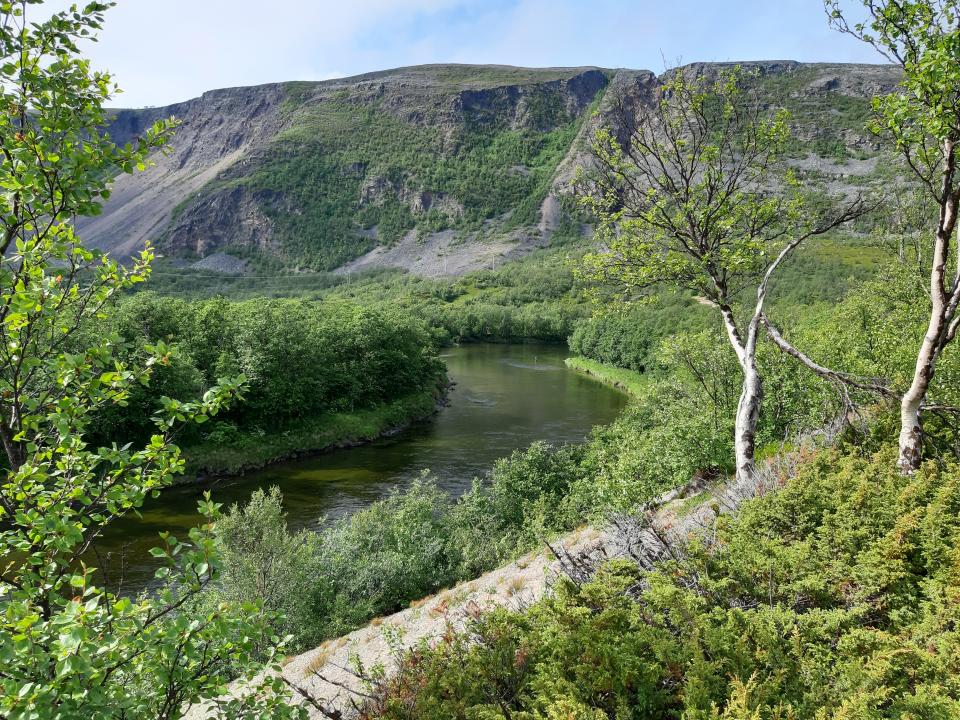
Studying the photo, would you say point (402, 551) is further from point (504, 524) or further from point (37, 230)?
point (37, 230)

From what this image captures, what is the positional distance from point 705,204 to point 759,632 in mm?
9401

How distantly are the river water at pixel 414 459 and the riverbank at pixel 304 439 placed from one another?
3.49 ft

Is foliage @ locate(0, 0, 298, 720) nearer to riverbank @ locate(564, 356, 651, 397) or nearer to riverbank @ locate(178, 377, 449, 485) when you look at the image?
riverbank @ locate(178, 377, 449, 485)

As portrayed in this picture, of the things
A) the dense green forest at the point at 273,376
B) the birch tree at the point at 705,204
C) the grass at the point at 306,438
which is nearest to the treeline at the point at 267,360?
the dense green forest at the point at 273,376

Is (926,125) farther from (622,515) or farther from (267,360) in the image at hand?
(267,360)

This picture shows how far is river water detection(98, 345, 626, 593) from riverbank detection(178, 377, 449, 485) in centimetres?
107

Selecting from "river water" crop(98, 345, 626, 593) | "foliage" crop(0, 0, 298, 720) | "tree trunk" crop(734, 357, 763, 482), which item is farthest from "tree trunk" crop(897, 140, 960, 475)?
"river water" crop(98, 345, 626, 593)

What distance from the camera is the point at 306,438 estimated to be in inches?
1826

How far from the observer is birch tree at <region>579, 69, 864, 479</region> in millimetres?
11930

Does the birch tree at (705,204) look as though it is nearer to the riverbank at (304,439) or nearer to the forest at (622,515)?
the forest at (622,515)

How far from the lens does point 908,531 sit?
7.42 m

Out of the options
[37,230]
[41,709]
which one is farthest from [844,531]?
[37,230]

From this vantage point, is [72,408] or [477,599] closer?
[72,408]

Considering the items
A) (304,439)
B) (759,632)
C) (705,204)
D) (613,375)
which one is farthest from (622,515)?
(613,375)
